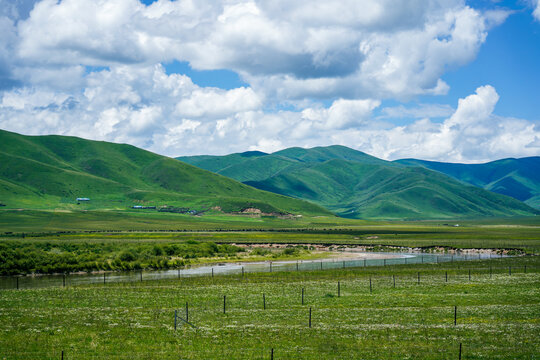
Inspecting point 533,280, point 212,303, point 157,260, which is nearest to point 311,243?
point 157,260

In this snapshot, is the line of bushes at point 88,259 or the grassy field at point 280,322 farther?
the line of bushes at point 88,259

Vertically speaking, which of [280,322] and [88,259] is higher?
[280,322]

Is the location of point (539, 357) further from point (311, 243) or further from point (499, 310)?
point (311, 243)

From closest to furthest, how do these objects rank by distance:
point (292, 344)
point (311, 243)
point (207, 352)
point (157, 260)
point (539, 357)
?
point (539, 357) → point (207, 352) → point (292, 344) → point (157, 260) → point (311, 243)

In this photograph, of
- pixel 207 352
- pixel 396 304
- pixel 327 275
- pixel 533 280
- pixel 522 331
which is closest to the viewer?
pixel 207 352

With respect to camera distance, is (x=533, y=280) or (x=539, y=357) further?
(x=533, y=280)

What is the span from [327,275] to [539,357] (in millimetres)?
41908

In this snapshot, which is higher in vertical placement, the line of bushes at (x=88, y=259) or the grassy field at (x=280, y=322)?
the grassy field at (x=280, y=322)

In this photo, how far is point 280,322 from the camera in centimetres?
3048

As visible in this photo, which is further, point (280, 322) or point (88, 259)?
point (88, 259)

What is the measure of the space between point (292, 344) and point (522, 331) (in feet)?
41.1

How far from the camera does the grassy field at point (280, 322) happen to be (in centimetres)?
2355

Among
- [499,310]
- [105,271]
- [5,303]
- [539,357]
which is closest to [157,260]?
[105,271]

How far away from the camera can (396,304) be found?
122 ft
